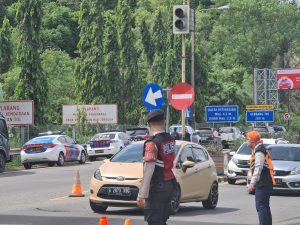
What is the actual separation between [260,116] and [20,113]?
45.7 ft

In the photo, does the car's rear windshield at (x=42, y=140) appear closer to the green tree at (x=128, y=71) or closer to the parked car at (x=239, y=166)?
Result: the parked car at (x=239, y=166)

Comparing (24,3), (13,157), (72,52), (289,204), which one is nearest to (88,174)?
(13,157)

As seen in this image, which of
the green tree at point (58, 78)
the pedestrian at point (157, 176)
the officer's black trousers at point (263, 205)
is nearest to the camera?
the pedestrian at point (157, 176)

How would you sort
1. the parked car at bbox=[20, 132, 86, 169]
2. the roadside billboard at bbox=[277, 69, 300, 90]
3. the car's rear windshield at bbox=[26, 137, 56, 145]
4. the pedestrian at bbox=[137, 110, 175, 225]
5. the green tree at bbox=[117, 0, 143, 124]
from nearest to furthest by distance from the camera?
1. the pedestrian at bbox=[137, 110, 175, 225]
2. the parked car at bbox=[20, 132, 86, 169]
3. the car's rear windshield at bbox=[26, 137, 56, 145]
4. the green tree at bbox=[117, 0, 143, 124]
5. the roadside billboard at bbox=[277, 69, 300, 90]

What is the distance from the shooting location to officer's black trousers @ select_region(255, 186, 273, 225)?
12633 millimetres

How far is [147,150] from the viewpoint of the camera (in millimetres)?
9344

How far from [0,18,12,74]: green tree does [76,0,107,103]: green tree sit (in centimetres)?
893

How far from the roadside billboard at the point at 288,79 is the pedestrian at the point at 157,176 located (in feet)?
259

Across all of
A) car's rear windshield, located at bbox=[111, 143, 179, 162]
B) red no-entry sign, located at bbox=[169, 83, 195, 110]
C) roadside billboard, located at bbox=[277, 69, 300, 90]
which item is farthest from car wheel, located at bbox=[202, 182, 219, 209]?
roadside billboard, located at bbox=[277, 69, 300, 90]

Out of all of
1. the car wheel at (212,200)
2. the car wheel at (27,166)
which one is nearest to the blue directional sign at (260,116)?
the car wheel at (27,166)

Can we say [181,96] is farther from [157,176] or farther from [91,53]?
[91,53]

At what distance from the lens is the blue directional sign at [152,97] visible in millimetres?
21223

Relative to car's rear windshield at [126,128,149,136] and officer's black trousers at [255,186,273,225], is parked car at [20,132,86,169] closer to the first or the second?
car's rear windshield at [126,128,149,136]

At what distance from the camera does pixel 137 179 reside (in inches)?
645
